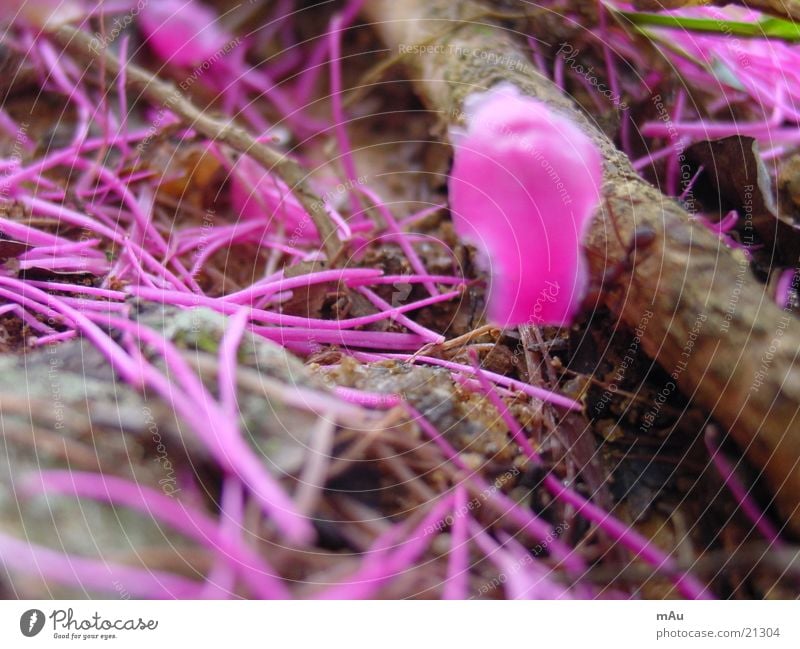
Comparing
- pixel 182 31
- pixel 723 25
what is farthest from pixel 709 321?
pixel 182 31

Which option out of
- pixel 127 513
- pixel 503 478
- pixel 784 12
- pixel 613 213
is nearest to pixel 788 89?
pixel 784 12

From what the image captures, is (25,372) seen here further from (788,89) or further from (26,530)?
(788,89)

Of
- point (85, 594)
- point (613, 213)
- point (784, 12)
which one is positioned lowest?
point (85, 594)

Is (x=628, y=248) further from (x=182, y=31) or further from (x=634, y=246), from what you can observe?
(x=182, y=31)

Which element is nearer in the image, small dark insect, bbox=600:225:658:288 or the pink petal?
small dark insect, bbox=600:225:658:288

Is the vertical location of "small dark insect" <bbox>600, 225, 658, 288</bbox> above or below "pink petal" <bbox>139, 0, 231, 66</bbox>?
below

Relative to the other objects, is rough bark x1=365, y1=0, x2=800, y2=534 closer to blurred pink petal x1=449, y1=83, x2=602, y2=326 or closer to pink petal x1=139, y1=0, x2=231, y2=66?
blurred pink petal x1=449, y1=83, x2=602, y2=326

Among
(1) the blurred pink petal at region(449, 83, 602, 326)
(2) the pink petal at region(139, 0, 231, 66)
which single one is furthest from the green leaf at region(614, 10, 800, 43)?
(2) the pink petal at region(139, 0, 231, 66)

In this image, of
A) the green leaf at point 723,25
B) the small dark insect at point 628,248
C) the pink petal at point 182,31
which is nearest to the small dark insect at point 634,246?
the small dark insect at point 628,248
